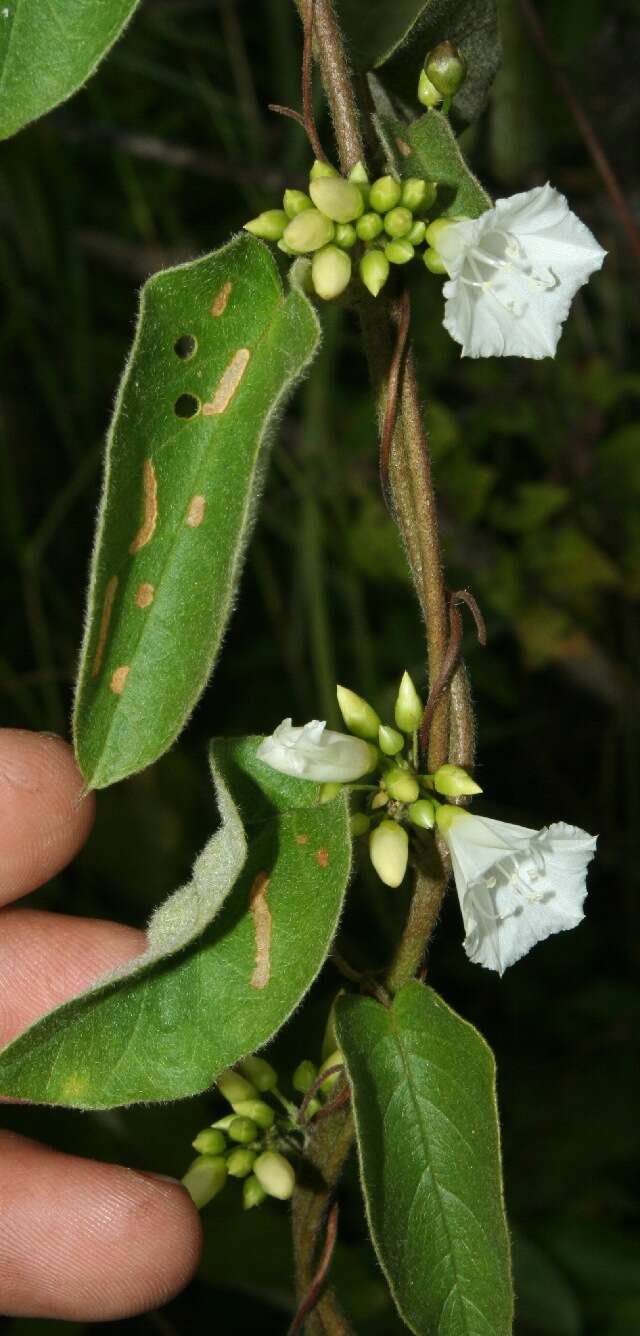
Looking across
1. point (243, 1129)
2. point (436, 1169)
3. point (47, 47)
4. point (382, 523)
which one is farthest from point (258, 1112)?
point (382, 523)

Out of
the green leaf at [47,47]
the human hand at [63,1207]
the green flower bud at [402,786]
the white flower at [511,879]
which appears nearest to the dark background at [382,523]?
the human hand at [63,1207]

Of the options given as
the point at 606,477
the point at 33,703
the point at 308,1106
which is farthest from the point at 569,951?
the point at 308,1106

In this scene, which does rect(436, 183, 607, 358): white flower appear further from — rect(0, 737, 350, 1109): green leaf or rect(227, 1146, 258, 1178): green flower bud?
rect(227, 1146, 258, 1178): green flower bud

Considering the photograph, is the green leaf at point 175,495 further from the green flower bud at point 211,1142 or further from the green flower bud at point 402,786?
the green flower bud at point 211,1142

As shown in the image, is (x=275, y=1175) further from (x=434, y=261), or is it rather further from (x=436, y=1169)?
(x=434, y=261)

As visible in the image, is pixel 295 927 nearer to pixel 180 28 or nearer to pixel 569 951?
pixel 569 951
